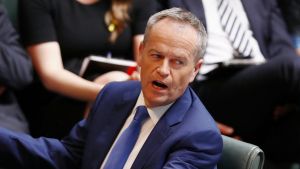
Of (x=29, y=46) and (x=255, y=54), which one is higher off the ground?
(x=29, y=46)

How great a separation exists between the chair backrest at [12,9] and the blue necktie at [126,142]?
1152 millimetres

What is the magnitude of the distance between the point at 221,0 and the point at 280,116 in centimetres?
61

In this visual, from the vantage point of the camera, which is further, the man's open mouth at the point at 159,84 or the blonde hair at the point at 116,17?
the blonde hair at the point at 116,17

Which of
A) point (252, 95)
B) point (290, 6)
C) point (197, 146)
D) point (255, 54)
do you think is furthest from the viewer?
point (290, 6)

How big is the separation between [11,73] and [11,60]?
0.17 ft

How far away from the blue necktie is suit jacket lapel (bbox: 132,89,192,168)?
54 mm

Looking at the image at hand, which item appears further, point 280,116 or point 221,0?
point 221,0

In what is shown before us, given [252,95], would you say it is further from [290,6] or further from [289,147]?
[290,6]

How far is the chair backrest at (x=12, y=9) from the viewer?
250cm

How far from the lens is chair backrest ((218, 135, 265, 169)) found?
1.51 m

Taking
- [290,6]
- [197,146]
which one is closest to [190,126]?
[197,146]

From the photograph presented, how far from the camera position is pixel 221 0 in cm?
267

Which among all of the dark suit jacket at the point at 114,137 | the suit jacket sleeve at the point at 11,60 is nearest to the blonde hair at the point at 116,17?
the suit jacket sleeve at the point at 11,60

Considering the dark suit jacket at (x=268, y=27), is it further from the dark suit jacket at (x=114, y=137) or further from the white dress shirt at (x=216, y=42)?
the dark suit jacket at (x=114, y=137)
